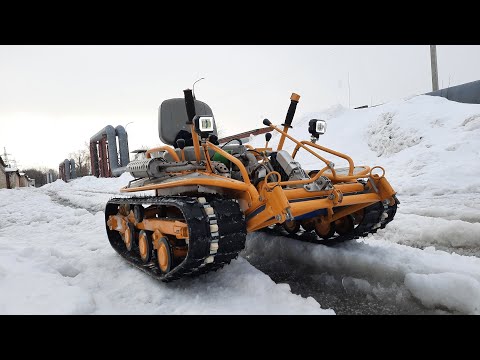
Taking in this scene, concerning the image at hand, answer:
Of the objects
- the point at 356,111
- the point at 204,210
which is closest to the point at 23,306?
the point at 204,210

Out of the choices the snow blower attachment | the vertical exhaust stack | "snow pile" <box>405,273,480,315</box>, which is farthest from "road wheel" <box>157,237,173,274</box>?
the vertical exhaust stack

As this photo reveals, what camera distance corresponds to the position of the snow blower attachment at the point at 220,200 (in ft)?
11.0

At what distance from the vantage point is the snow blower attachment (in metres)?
3.35

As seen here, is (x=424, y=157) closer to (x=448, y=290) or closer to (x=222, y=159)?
(x=222, y=159)

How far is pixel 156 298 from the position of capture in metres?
3.29

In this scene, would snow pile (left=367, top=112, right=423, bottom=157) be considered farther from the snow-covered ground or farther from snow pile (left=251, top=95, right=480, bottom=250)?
the snow-covered ground

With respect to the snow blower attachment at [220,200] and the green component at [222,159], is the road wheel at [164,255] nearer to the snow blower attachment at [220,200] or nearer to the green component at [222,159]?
→ the snow blower attachment at [220,200]

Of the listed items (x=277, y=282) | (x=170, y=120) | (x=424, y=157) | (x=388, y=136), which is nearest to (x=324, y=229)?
(x=277, y=282)

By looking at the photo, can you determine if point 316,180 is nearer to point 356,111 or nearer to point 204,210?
point 204,210

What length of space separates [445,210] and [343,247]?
3.05 m

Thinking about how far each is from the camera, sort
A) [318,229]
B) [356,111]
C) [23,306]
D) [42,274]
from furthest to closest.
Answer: [356,111] → [318,229] → [42,274] → [23,306]

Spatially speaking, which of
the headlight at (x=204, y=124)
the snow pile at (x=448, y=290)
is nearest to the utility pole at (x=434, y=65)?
the snow pile at (x=448, y=290)
